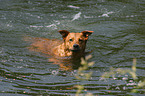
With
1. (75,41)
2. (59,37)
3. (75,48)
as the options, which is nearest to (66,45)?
(75,41)

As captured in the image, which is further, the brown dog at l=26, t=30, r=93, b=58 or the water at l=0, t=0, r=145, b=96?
the brown dog at l=26, t=30, r=93, b=58

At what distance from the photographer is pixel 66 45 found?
7.48 m

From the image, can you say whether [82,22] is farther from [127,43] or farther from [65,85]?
[65,85]

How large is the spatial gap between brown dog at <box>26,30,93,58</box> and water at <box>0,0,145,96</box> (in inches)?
15.7

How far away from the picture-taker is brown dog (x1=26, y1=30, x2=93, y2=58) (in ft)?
23.8

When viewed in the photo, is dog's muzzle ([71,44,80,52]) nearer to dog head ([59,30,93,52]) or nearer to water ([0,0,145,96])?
dog head ([59,30,93,52])

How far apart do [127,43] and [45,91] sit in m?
4.40

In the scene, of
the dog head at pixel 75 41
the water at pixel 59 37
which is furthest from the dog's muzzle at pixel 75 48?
the water at pixel 59 37

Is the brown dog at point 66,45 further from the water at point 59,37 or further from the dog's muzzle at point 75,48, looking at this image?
the water at point 59,37

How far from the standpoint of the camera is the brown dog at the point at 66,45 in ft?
23.8

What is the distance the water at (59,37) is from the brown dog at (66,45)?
15.7 inches

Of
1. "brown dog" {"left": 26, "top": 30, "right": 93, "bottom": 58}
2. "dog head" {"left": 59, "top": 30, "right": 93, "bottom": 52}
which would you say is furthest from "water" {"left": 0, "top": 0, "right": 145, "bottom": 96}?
"dog head" {"left": 59, "top": 30, "right": 93, "bottom": 52}

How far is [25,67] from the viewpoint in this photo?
275 inches

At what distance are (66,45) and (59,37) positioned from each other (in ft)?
7.40
